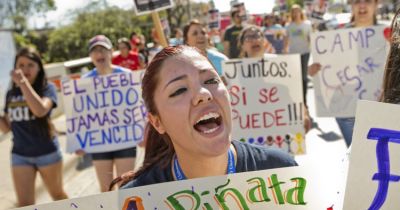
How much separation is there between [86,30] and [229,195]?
30609 mm

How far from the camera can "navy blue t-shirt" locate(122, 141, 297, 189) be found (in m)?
1.88

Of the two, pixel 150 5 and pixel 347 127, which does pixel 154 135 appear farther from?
pixel 150 5

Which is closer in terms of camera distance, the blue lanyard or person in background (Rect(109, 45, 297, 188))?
person in background (Rect(109, 45, 297, 188))

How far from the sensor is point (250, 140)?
421 cm

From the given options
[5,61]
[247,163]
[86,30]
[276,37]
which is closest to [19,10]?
[86,30]

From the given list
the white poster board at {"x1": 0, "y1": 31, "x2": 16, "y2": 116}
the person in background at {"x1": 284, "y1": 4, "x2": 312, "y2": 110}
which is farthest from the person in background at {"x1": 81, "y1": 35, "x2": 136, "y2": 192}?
the person in background at {"x1": 284, "y1": 4, "x2": 312, "y2": 110}

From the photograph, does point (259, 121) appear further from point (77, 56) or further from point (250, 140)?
point (77, 56)

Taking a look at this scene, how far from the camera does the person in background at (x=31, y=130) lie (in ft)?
13.6

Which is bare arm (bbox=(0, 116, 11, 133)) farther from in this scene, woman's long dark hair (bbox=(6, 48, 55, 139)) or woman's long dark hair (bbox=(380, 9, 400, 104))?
woman's long dark hair (bbox=(380, 9, 400, 104))

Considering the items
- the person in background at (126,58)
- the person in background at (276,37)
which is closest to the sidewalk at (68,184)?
the person in background at (126,58)

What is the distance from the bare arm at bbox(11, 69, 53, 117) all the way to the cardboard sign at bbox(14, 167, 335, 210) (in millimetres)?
2809

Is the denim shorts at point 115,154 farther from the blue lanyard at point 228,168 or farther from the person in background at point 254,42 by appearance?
the blue lanyard at point 228,168

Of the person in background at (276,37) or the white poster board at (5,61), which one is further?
the person in background at (276,37)

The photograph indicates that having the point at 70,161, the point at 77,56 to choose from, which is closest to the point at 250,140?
the point at 70,161
